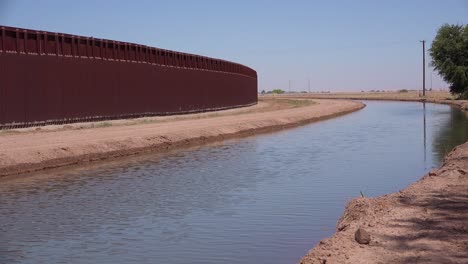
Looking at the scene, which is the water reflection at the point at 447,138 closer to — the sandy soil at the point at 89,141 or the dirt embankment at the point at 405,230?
the sandy soil at the point at 89,141

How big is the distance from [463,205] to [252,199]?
206 inches

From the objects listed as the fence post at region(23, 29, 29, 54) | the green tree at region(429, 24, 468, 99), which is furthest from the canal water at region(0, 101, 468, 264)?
the green tree at region(429, 24, 468, 99)

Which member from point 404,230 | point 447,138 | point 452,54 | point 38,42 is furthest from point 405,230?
point 452,54

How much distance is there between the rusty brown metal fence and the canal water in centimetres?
892

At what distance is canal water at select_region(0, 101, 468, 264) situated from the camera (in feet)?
32.7

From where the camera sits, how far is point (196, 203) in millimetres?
14102

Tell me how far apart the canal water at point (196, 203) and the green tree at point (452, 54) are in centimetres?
6176

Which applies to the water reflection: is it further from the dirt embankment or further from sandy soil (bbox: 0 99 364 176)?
the dirt embankment

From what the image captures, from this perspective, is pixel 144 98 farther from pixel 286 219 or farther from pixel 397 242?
pixel 397 242

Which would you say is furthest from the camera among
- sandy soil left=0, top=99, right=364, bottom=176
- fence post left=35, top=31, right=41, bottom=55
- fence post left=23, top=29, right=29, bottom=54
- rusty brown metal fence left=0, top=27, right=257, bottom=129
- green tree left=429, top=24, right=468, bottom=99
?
green tree left=429, top=24, right=468, bottom=99

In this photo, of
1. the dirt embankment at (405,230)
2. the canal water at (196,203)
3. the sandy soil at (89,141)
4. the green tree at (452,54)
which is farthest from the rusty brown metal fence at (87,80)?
the green tree at (452,54)

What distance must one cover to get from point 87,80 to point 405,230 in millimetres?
Answer: 29987

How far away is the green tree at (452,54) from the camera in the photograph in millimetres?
84750

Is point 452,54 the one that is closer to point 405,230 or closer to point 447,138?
point 447,138
